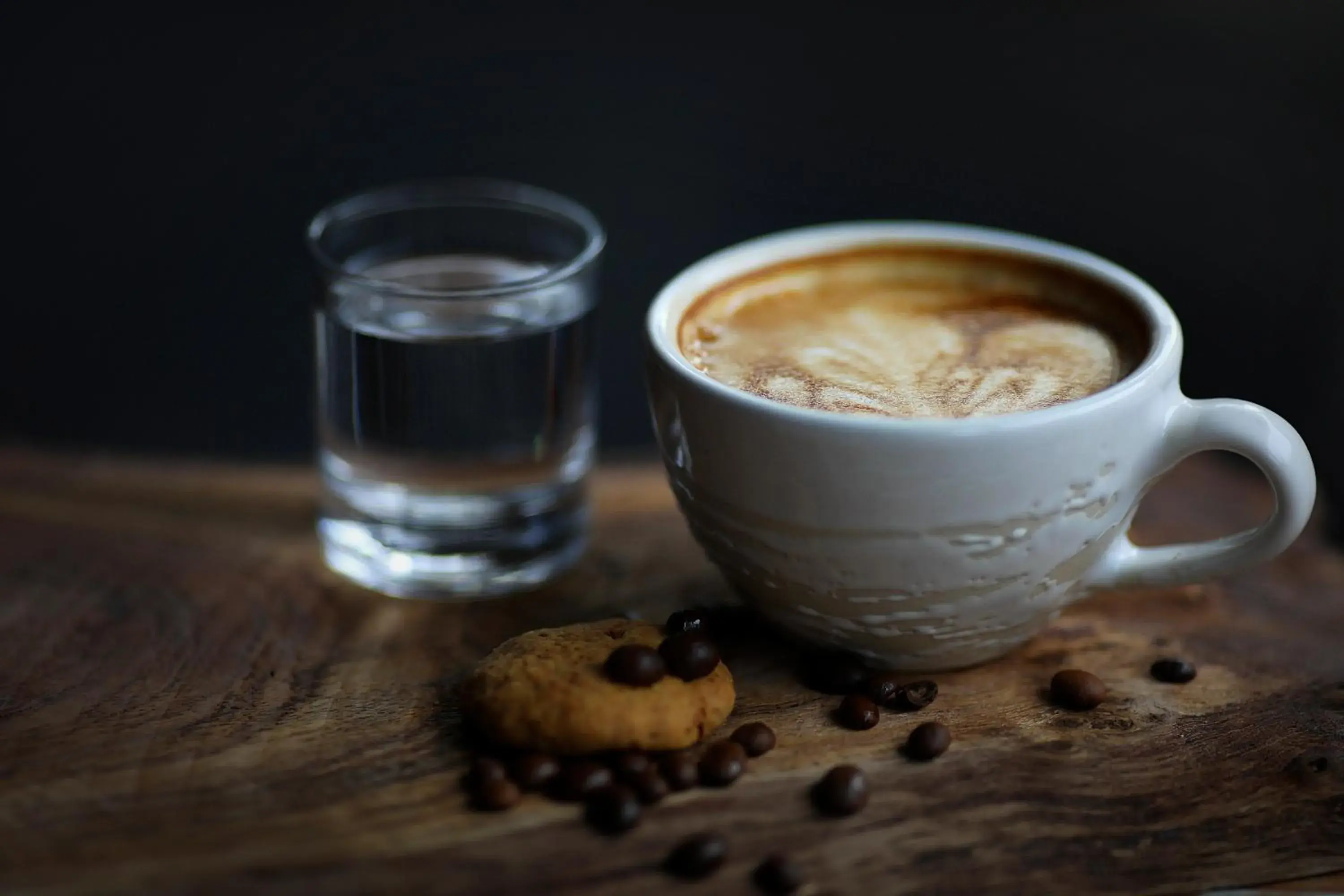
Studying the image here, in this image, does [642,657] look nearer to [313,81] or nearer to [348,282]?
[348,282]

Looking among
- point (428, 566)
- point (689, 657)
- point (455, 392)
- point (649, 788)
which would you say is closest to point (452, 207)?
point (455, 392)

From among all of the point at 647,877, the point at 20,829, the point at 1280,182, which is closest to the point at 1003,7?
the point at 1280,182

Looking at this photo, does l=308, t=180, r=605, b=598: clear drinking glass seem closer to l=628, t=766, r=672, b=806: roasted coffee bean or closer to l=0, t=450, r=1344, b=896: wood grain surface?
l=0, t=450, r=1344, b=896: wood grain surface

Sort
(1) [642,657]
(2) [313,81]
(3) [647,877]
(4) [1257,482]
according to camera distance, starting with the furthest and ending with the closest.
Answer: (2) [313,81], (4) [1257,482], (1) [642,657], (3) [647,877]

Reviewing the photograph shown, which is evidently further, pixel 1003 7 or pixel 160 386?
pixel 160 386

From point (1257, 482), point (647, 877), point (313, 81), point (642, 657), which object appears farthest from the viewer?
point (313, 81)

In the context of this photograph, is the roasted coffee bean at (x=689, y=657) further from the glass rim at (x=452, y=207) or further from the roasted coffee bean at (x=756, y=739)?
the glass rim at (x=452, y=207)

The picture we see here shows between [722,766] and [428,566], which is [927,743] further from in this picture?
[428,566]

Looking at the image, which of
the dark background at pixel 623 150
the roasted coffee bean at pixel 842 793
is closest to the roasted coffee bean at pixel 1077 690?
the roasted coffee bean at pixel 842 793
